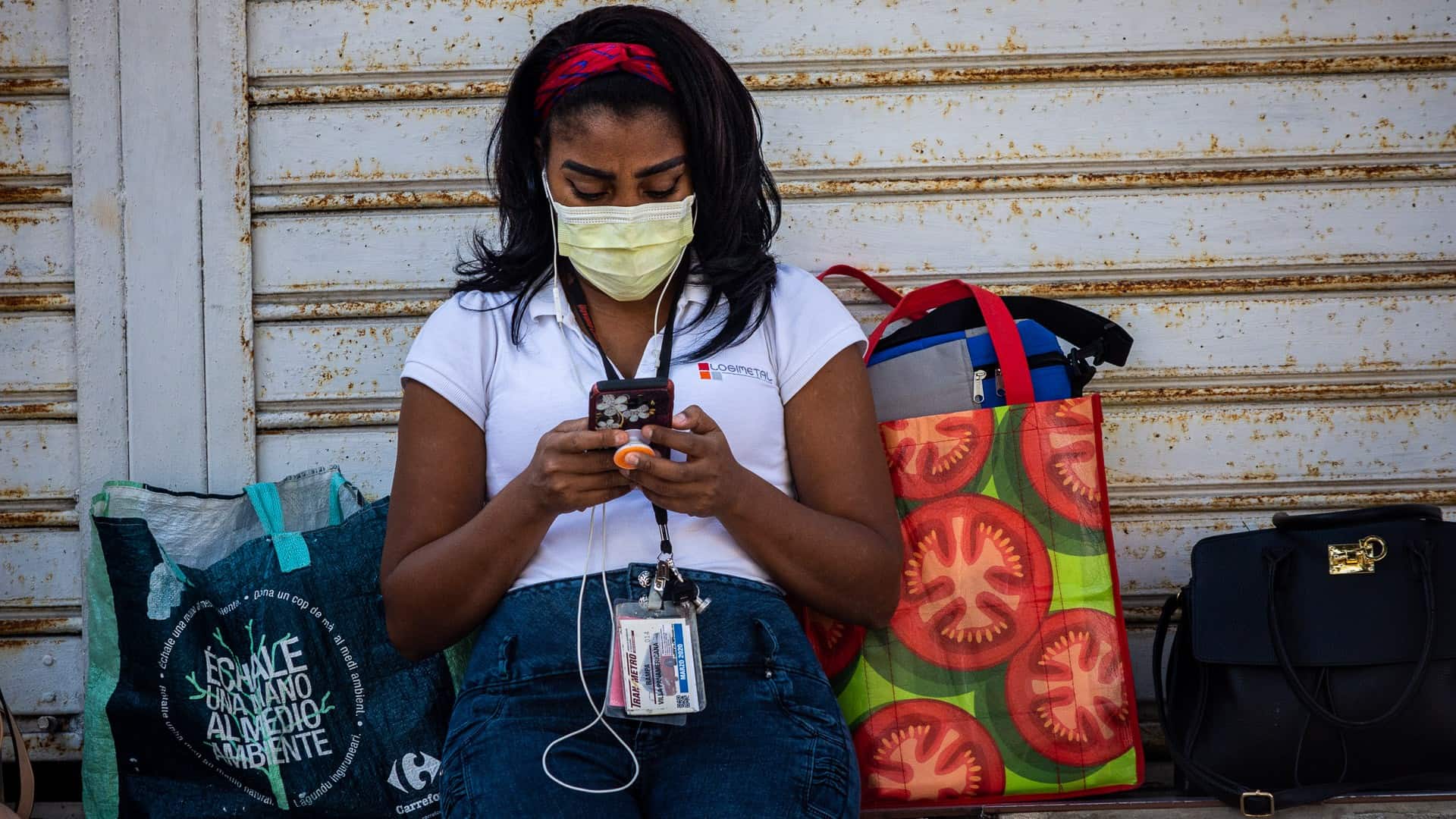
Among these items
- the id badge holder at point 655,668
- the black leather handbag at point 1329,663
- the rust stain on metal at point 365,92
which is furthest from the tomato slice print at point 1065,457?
the rust stain on metal at point 365,92

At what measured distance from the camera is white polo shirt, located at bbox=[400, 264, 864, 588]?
2.06 metres

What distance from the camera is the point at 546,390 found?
212 centimetres

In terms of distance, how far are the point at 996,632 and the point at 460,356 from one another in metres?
1.19

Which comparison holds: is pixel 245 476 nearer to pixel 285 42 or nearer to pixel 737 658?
pixel 285 42

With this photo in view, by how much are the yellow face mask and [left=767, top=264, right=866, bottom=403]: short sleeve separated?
0.78ft

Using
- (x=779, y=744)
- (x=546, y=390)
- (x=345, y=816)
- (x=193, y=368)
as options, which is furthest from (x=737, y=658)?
(x=193, y=368)

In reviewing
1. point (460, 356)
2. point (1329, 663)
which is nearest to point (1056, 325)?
point (1329, 663)

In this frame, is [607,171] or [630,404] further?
[607,171]

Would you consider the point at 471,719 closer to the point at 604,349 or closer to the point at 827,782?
the point at 827,782

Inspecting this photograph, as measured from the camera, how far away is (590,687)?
1.93 meters

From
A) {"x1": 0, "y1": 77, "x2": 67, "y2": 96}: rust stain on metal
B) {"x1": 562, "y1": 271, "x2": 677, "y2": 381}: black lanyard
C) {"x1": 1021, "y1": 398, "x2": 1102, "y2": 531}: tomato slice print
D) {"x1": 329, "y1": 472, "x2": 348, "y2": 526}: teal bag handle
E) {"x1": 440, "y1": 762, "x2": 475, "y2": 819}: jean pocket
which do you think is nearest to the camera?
{"x1": 440, "y1": 762, "x2": 475, "y2": 819}: jean pocket

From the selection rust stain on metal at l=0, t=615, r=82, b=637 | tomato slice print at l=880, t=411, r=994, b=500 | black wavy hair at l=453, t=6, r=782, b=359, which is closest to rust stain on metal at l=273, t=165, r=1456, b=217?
black wavy hair at l=453, t=6, r=782, b=359

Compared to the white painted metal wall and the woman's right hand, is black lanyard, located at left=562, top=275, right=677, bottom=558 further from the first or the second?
the white painted metal wall

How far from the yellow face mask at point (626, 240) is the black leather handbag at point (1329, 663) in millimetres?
1295
